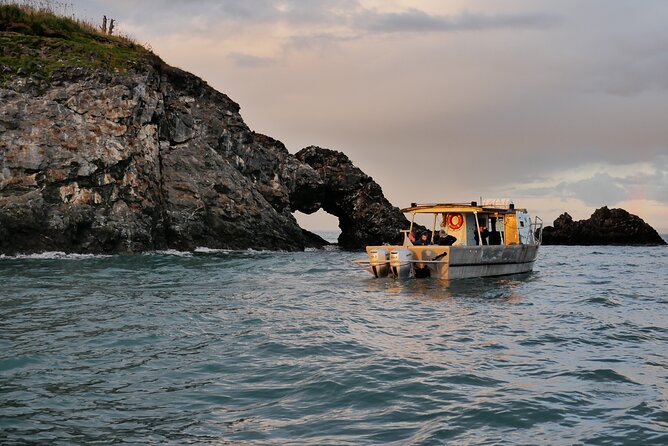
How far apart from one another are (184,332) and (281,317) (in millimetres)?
3259

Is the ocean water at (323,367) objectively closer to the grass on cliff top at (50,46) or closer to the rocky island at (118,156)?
the rocky island at (118,156)

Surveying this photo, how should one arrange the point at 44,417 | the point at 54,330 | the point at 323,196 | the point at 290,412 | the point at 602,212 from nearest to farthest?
1. the point at 44,417
2. the point at 290,412
3. the point at 54,330
4. the point at 323,196
5. the point at 602,212

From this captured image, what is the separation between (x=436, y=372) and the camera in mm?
11016

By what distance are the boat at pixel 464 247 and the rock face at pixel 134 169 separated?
55.3ft

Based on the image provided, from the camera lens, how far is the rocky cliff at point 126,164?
36.8 meters

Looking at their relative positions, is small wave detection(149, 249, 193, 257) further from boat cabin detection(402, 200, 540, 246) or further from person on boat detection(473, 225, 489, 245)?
person on boat detection(473, 225, 489, 245)

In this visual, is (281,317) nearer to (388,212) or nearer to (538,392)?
(538,392)

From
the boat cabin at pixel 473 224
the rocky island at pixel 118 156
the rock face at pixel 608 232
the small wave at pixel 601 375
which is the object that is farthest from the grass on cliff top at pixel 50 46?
the rock face at pixel 608 232

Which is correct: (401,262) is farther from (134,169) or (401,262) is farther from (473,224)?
(134,169)

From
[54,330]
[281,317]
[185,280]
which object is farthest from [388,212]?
[54,330]

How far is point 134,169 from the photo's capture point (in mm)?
40625

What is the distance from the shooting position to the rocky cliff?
121ft

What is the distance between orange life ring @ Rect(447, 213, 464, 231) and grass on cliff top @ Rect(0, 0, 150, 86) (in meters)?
24.8

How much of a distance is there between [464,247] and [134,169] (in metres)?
22.9
